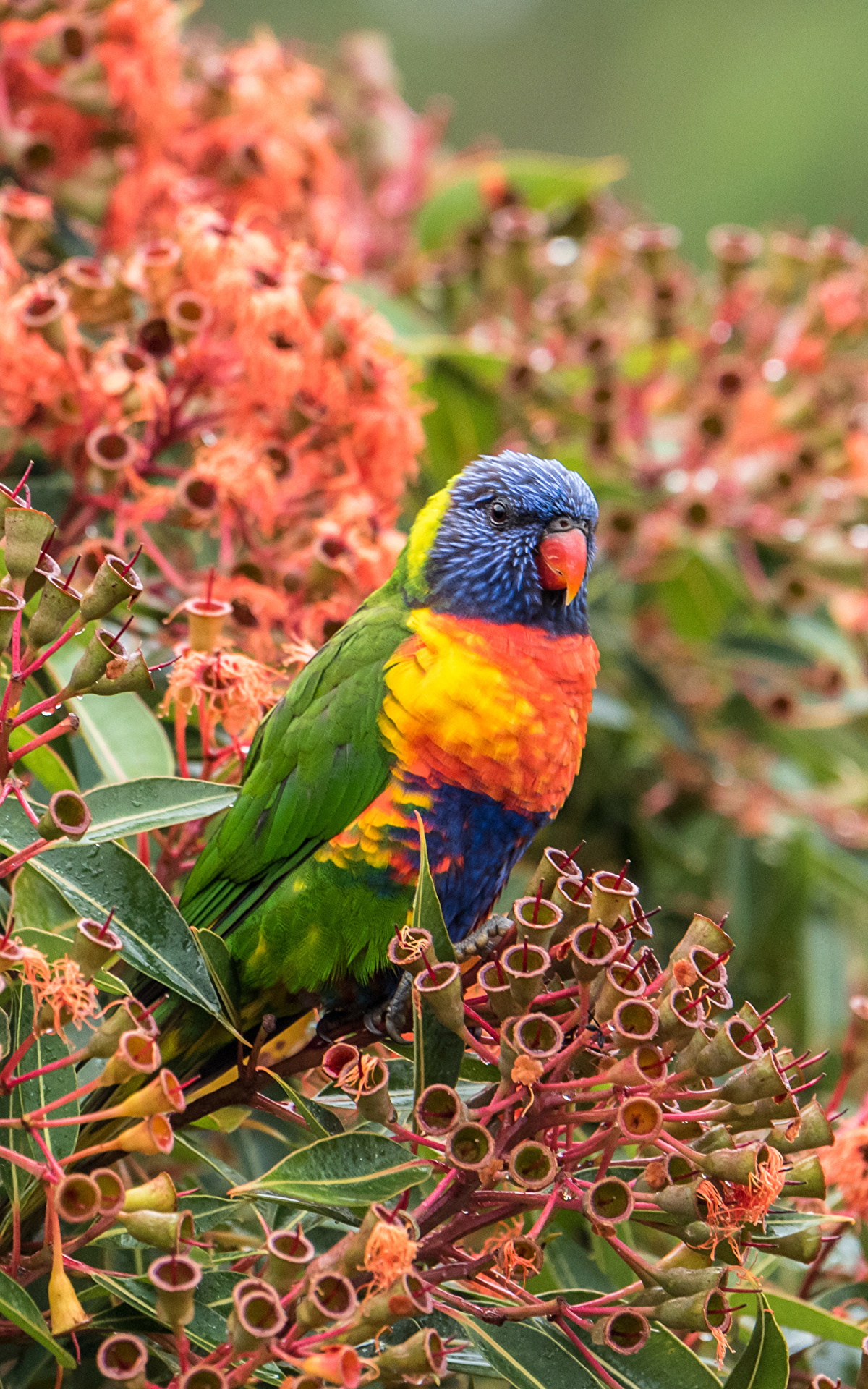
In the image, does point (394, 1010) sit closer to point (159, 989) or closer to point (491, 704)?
point (159, 989)

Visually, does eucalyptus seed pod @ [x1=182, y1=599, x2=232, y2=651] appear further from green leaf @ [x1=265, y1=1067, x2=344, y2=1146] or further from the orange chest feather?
green leaf @ [x1=265, y1=1067, x2=344, y2=1146]

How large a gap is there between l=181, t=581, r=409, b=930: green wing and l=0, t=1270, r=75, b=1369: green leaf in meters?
0.57

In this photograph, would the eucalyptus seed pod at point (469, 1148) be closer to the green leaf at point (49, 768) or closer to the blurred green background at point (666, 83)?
the green leaf at point (49, 768)

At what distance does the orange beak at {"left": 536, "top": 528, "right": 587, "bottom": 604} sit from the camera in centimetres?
159

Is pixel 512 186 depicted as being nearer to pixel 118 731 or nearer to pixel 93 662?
pixel 118 731

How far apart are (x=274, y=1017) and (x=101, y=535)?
672 mm

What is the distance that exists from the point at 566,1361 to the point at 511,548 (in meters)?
0.93

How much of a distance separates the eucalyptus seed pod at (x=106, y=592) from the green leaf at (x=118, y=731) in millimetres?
390

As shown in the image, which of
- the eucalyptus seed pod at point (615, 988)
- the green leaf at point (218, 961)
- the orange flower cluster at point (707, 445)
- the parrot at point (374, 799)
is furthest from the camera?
the orange flower cluster at point (707, 445)

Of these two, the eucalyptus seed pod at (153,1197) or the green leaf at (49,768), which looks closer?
the eucalyptus seed pod at (153,1197)

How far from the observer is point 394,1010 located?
1.38 metres

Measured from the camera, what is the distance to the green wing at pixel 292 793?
56.5 inches

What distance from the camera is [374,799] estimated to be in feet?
4.78

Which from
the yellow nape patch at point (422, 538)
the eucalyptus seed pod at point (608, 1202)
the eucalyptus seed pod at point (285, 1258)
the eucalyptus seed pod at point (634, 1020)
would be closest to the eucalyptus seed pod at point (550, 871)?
the eucalyptus seed pod at point (634, 1020)
